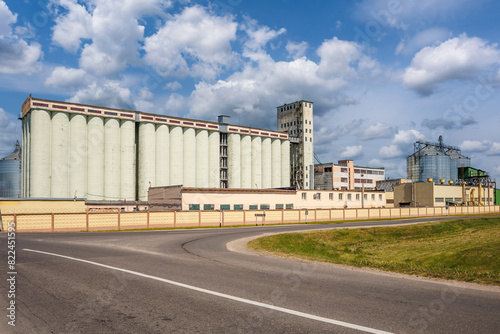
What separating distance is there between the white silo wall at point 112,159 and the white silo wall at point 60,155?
6.79m

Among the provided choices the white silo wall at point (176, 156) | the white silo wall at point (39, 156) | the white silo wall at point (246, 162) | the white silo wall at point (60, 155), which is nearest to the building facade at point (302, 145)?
the white silo wall at point (246, 162)

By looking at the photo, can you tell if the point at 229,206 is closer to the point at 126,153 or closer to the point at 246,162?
the point at 126,153

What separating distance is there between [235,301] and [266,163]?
84.5 meters

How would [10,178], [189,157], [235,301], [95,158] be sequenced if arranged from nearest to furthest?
[235,301] < [95,158] < [189,157] < [10,178]

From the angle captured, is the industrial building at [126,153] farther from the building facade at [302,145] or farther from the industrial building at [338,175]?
the industrial building at [338,175]

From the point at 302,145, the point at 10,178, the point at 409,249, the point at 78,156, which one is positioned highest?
the point at 302,145

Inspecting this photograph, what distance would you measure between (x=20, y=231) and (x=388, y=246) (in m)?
33.6

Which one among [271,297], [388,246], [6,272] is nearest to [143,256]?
[6,272]

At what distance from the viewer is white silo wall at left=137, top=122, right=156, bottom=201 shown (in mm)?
72812

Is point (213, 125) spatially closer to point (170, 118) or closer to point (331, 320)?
point (170, 118)

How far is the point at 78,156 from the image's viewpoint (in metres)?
66.2

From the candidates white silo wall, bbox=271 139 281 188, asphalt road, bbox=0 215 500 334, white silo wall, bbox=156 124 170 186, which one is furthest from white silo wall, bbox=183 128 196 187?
asphalt road, bbox=0 215 500 334

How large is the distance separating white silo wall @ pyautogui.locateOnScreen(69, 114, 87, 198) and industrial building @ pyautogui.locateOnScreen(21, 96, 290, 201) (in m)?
0.16

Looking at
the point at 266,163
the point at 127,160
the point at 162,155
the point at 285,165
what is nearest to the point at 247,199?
the point at 162,155
